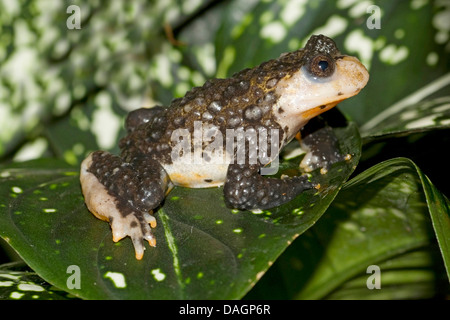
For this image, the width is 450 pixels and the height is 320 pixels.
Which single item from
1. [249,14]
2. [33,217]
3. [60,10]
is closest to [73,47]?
[60,10]

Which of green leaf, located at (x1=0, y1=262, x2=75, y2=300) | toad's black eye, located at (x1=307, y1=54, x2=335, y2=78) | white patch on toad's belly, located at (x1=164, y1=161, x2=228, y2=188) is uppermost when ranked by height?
toad's black eye, located at (x1=307, y1=54, x2=335, y2=78)

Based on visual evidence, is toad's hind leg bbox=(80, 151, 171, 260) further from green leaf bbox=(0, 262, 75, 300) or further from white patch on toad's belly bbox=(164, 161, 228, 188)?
green leaf bbox=(0, 262, 75, 300)

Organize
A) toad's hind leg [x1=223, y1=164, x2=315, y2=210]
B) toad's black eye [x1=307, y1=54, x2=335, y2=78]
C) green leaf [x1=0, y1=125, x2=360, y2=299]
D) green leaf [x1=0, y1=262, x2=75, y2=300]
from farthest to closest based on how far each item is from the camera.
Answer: toad's black eye [x1=307, y1=54, x2=335, y2=78] < toad's hind leg [x1=223, y1=164, x2=315, y2=210] < green leaf [x1=0, y1=262, x2=75, y2=300] < green leaf [x1=0, y1=125, x2=360, y2=299]

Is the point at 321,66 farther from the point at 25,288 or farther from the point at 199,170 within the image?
the point at 25,288

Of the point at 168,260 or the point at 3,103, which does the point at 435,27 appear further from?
the point at 3,103

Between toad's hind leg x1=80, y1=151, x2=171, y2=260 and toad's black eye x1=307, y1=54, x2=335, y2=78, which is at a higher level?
toad's black eye x1=307, y1=54, x2=335, y2=78

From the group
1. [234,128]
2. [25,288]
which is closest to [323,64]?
[234,128]

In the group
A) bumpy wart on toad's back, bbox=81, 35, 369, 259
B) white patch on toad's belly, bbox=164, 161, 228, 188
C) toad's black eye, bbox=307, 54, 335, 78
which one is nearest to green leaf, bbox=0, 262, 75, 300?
bumpy wart on toad's back, bbox=81, 35, 369, 259
